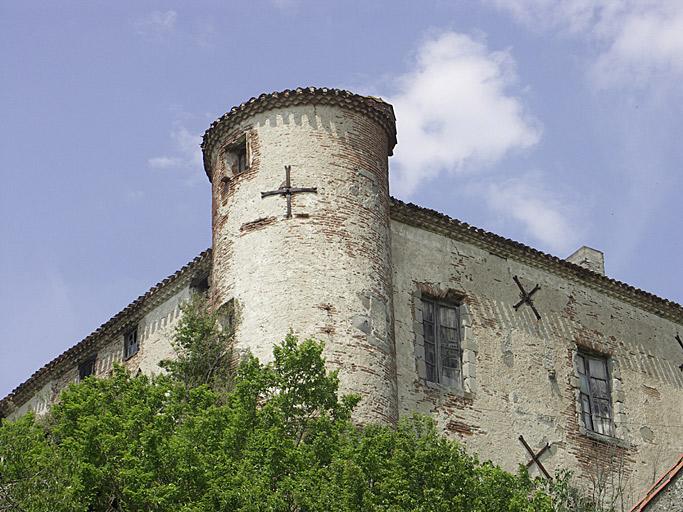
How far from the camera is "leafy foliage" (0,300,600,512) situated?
15781mm

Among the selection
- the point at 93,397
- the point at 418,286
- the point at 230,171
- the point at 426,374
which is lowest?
the point at 93,397

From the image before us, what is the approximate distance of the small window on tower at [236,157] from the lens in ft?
76.1

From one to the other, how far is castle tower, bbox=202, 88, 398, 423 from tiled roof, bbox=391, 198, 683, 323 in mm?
907

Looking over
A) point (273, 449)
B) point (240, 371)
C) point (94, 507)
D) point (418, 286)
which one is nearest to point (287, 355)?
point (240, 371)

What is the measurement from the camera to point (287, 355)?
1848cm

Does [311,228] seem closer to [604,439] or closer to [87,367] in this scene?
[604,439]

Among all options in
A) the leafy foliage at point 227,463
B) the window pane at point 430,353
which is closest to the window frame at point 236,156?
the window pane at point 430,353

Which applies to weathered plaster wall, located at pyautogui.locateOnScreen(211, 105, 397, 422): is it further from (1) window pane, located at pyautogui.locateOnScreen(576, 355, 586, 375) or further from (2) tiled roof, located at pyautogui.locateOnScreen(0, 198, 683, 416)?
(1) window pane, located at pyautogui.locateOnScreen(576, 355, 586, 375)

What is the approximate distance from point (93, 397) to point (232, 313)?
4460 millimetres

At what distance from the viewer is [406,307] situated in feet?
74.0

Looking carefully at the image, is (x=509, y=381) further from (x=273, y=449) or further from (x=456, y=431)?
(x=273, y=449)

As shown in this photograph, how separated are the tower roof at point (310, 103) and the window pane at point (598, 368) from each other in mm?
5784

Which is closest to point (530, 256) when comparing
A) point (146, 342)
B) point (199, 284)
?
point (199, 284)

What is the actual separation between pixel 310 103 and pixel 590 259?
782cm
